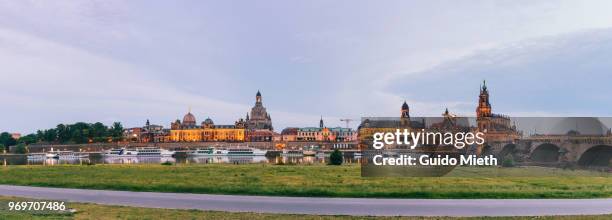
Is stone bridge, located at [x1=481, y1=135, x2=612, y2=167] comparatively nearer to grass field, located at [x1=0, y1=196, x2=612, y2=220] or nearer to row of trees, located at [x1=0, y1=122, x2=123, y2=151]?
grass field, located at [x1=0, y1=196, x2=612, y2=220]

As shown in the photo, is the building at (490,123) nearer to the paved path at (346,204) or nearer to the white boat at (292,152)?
the white boat at (292,152)

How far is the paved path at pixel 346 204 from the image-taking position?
14742mm

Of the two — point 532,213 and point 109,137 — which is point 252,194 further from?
point 109,137

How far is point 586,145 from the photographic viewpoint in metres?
55.4

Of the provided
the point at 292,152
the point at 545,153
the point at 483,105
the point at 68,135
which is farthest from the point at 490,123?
the point at 68,135

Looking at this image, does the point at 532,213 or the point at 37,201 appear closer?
the point at 532,213

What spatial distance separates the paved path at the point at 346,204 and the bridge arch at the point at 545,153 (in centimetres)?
5087

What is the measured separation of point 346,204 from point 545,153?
6083cm

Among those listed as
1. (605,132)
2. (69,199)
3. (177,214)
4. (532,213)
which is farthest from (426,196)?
(605,132)

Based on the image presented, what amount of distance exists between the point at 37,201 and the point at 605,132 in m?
59.0

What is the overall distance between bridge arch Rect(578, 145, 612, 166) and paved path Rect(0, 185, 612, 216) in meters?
43.8

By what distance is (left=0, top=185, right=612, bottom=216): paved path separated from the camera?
48.4 ft

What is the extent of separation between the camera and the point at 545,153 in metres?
68.3


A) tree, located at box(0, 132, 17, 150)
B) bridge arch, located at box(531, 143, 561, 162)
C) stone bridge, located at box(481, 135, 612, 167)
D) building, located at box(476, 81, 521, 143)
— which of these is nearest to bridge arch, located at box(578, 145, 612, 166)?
stone bridge, located at box(481, 135, 612, 167)
